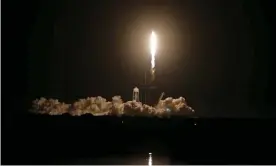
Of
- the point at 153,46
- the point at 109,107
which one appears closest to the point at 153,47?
the point at 153,46

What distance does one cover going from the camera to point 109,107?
6.10 meters

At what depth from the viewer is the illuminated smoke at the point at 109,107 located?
6039 millimetres

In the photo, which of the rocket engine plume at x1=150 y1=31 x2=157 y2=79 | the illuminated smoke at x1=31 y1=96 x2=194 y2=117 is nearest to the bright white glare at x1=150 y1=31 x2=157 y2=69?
the rocket engine plume at x1=150 y1=31 x2=157 y2=79

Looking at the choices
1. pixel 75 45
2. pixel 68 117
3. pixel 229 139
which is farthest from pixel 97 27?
pixel 229 139

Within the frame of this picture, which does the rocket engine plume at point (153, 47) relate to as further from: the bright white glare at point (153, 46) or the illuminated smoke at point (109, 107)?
the illuminated smoke at point (109, 107)

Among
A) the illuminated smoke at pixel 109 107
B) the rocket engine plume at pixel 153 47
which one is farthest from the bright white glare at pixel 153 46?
the illuminated smoke at pixel 109 107

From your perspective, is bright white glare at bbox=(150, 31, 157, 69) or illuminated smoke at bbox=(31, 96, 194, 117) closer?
illuminated smoke at bbox=(31, 96, 194, 117)

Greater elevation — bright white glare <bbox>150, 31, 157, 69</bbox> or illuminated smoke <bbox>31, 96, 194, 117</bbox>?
bright white glare <bbox>150, 31, 157, 69</bbox>

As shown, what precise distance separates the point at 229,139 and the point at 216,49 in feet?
5.36

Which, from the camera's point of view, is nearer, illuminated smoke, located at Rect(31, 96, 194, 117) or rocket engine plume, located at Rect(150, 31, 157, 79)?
illuminated smoke, located at Rect(31, 96, 194, 117)

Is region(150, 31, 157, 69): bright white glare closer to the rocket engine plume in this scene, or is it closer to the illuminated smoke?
the rocket engine plume

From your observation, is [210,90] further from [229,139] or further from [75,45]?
[75,45]

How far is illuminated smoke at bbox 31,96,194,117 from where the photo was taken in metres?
6.04

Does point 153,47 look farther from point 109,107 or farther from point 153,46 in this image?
point 109,107
